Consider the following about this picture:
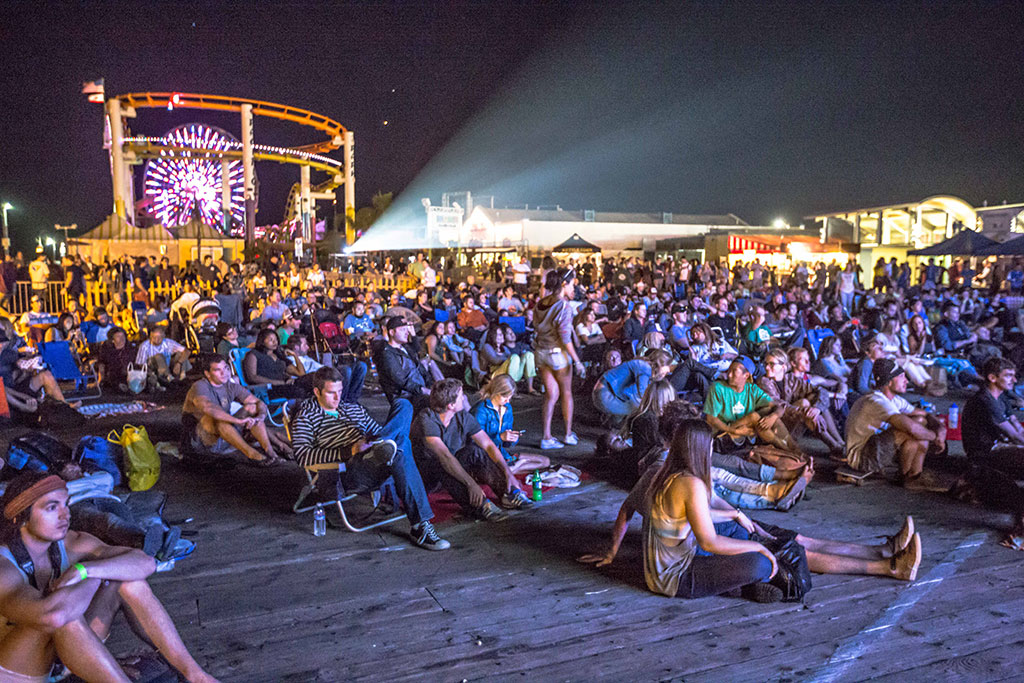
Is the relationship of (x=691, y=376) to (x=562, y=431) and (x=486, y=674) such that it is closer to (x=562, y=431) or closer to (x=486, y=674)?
(x=562, y=431)

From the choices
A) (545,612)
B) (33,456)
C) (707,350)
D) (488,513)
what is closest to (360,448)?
(488,513)

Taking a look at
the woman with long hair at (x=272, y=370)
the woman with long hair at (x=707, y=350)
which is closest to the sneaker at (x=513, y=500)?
the woman with long hair at (x=272, y=370)

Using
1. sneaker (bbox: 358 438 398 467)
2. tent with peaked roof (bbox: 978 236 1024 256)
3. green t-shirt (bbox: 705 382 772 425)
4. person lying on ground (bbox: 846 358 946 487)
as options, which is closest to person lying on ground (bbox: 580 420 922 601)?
sneaker (bbox: 358 438 398 467)

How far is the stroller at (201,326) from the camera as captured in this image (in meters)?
10.3

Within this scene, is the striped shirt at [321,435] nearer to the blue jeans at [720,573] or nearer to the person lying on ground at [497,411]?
the person lying on ground at [497,411]

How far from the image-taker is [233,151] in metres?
41.1

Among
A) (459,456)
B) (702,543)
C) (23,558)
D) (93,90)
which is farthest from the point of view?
(93,90)

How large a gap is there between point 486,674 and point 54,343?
8.45 metres

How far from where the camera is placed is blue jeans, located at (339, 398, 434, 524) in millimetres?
4195

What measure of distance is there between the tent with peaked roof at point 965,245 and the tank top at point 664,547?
14.2 m

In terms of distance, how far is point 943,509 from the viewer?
15.8 feet

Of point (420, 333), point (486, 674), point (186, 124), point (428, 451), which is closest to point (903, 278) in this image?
point (420, 333)

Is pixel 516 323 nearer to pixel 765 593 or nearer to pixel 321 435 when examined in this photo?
pixel 321 435

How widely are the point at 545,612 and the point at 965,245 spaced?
15196 mm
